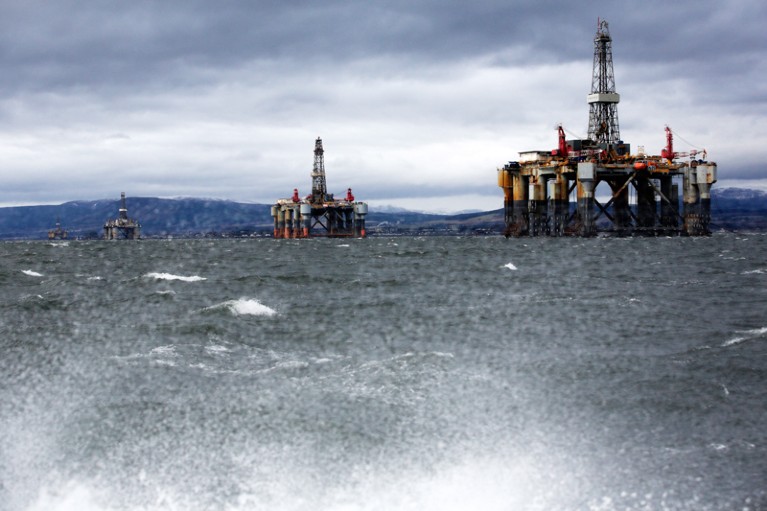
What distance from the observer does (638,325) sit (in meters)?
32.6

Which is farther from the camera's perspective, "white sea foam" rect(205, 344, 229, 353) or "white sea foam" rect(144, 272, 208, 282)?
"white sea foam" rect(144, 272, 208, 282)

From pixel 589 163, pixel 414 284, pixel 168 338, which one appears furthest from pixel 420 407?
pixel 589 163

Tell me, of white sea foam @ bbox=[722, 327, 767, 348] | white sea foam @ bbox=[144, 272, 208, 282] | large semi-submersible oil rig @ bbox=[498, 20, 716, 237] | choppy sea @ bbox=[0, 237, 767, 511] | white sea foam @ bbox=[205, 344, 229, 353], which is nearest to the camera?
choppy sea @ bbox=[0, 237, 767, 511]

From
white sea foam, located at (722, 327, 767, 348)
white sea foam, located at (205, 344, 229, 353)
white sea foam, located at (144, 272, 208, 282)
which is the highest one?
white sea foam, located at (205, 344, 229, 353)

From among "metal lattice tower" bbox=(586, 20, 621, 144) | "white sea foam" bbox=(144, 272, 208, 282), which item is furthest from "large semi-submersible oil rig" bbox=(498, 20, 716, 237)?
"white sea foam" bbox=(144, 272, 208, 282)

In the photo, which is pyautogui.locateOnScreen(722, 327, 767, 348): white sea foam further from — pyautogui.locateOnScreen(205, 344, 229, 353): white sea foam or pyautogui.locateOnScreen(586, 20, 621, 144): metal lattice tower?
pyautogui.locateOnScreen(586, 20, 621, 144): metal lattice tower

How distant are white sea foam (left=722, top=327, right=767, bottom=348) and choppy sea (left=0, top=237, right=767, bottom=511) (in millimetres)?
257

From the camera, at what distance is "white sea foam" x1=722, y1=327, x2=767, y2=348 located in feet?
92.8

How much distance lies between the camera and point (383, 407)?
19.8 metres

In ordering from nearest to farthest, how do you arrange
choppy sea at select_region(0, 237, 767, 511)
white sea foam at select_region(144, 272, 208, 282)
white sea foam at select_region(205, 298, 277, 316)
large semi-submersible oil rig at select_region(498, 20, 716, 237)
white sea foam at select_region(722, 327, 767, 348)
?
choppy sea at select_region(0, 237, 767, 511)
white sea foam at select_region(722, 327, 767, 348)
white sea foam at select_region(205, 298, 277, 316)
white sea foam at select_region(144, 272, 208, 282)
large semi-submersible oil rig at select_region(498, 20, 716, 237)

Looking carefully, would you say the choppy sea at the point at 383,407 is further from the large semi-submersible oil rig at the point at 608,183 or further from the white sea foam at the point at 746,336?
the large semi-submersible oil rig at the point at 608,183

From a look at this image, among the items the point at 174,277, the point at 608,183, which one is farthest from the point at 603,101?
the point at 174,277

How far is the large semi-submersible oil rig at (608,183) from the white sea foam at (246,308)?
386 feet

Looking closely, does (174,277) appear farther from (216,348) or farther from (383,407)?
(383,407)
